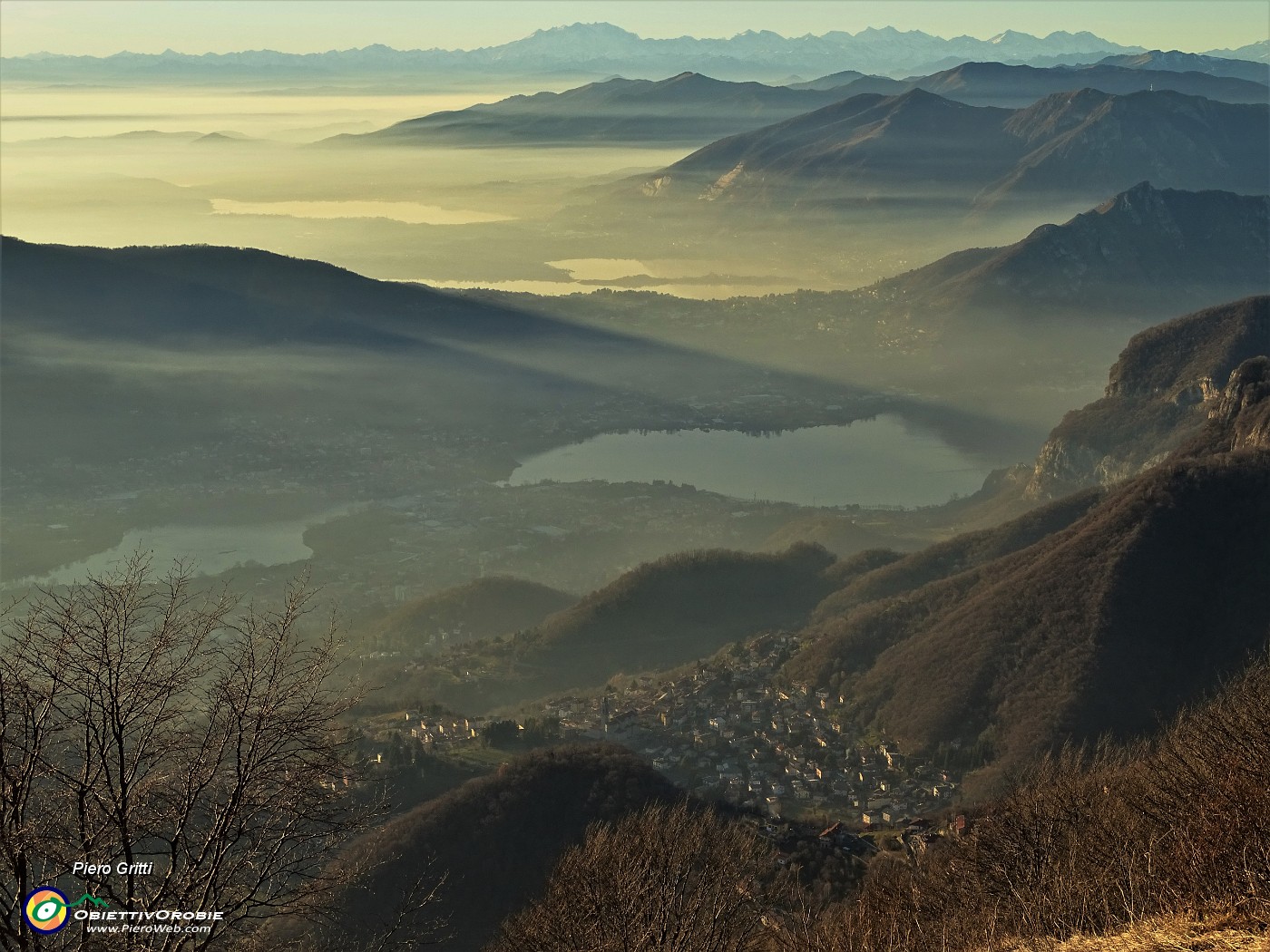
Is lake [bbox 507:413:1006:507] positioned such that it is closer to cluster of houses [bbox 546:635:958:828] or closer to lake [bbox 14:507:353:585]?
lake [bbox 14:507:353:585]

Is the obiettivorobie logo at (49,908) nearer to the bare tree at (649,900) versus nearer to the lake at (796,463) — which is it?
the bare tree at (649,900)

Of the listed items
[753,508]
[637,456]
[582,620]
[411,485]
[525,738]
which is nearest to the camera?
[525,738]

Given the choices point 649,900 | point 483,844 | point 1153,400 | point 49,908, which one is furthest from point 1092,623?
point 1153,400

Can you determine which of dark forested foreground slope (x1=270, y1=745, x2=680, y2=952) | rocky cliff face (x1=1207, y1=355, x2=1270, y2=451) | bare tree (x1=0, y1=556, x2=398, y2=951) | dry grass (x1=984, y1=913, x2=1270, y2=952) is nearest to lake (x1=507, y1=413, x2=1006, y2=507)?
rocky cliff face (x1=1207, y1=355, x2=1270, y2=451)

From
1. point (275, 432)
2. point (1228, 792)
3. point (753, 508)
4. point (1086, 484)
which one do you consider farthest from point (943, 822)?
point (275, 432)

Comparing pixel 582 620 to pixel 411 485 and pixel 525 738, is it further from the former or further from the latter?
pixel 411 485

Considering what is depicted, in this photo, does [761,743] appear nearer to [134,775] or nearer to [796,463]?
[134,775]
